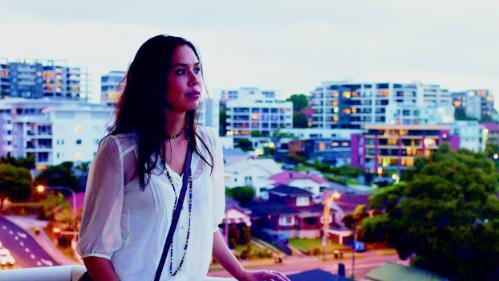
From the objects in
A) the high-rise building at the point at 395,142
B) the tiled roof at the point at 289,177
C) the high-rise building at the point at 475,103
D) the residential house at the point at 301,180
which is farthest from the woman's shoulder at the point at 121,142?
the high-rise building at the point at 395,142

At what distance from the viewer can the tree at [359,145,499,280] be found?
5234 millimetres

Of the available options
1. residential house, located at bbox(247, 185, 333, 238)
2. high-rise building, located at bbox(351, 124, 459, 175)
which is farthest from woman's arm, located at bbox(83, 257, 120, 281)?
high-rise building, located at bbox(351, 124, 459, 175)

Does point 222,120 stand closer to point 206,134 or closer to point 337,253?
point 337,253

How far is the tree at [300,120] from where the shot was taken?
32.2 ft

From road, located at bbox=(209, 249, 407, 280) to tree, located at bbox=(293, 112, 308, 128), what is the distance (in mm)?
3608

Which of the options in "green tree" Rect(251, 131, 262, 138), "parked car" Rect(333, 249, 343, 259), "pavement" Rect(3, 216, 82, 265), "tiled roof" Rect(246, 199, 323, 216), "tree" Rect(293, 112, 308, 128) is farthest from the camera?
"green tree" Rect(251, 131, 262, 138)

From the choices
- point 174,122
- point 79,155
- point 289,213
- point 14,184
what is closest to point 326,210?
point 289,213

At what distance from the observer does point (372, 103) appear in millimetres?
9922

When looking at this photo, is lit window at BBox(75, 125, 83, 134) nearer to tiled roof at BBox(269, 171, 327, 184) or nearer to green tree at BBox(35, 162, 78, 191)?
green tree at BBox(35, 162, 78, 191)

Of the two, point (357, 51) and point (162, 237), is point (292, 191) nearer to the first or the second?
point (357, 51)

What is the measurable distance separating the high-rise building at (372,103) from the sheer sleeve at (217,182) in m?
8.63

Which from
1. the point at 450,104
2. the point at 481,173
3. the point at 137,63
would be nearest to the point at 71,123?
the point at 481,173

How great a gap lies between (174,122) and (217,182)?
0.39 ft

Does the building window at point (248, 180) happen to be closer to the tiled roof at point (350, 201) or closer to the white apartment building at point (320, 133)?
the tiled roof at point (350, 201)
